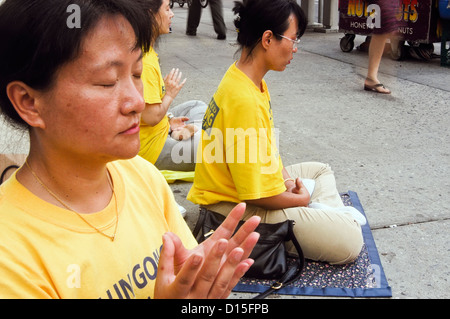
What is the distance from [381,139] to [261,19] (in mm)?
2127

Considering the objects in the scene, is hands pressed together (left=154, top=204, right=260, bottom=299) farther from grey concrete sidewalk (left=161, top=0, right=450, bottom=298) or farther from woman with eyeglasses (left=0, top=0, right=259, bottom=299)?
grey concrete sidewalk (left=161, top=0, right=450, bottom=298)

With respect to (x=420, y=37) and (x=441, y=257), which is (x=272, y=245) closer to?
(x=441, y=257)

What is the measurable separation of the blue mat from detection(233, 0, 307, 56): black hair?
3.79 ft

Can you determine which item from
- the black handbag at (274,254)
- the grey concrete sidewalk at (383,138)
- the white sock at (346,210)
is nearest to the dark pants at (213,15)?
the grey concrete sidewalk at (383,138)

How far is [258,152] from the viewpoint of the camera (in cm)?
253

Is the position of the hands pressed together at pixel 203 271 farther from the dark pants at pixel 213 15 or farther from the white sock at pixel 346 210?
→ the dark pants at pixel 213 15

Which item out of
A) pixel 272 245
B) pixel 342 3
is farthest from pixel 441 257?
pixel 342 3

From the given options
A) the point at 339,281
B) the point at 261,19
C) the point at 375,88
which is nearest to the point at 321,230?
the point at 339,281

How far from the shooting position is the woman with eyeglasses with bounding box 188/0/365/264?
8.36ft

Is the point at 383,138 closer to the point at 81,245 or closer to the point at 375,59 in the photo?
the point at 375,59

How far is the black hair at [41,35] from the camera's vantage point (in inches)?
41.3

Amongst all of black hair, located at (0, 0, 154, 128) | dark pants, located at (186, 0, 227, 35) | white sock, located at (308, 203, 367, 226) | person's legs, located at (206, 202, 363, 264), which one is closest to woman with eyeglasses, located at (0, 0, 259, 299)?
black hair, located at (0, 0, 154, 128)

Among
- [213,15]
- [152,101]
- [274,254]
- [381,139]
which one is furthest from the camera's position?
[213,15]

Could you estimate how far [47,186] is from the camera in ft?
3.84
